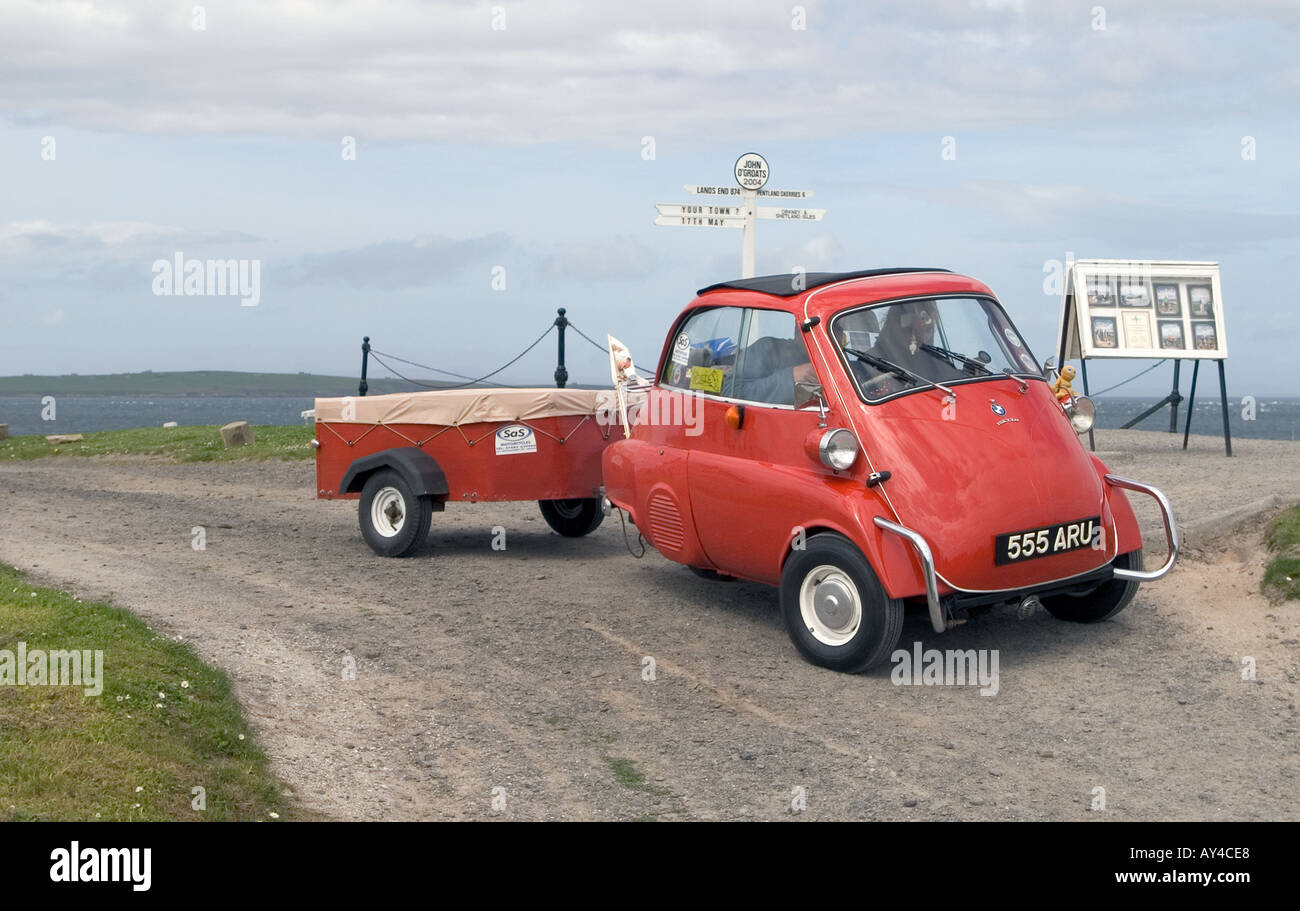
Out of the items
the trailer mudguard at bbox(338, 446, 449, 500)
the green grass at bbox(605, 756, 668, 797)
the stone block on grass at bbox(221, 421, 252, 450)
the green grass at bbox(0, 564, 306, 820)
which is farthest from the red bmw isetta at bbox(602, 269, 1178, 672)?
A: the stone block on grass at bbox(221, 421, 252, 450)

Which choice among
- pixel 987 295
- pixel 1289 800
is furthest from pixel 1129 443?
pixel 1289 800

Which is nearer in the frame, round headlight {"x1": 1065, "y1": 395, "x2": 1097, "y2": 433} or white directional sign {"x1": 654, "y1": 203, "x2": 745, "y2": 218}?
round headlight {"x1": 1065, "y1": 395, "x2": 1097, "y2": 433}

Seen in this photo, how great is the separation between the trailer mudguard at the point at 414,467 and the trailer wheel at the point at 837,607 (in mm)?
4048

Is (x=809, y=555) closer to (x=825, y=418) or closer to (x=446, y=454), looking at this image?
(x=825, y=418)

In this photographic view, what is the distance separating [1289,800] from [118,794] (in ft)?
15.7

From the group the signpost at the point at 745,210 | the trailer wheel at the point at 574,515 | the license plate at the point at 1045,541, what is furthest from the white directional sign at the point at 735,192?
the license plate at the point at 1045,541

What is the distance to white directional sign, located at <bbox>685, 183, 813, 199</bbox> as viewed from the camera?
54.5ft

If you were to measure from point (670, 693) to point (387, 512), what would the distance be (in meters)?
4.84

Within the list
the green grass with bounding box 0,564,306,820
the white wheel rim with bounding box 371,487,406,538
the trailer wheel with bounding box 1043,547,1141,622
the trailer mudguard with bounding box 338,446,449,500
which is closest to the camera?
the green grass with bounding box 0,564,306,820

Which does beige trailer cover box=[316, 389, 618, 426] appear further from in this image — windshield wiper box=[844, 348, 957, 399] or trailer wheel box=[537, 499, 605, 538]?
windshield wiper box=[844, 348, 957, 399]

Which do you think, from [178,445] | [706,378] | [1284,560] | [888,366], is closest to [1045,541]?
[888,366]

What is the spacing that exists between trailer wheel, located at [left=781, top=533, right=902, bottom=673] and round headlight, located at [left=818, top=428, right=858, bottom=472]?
1.41 feet

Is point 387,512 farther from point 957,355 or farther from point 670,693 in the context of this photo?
point 957,355

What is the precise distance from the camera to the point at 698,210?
54.6ft
